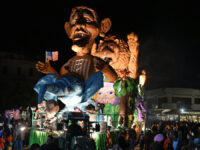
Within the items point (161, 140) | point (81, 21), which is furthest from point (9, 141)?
point (81, 21)

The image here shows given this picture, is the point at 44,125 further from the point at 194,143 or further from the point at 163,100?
the point at 163,100

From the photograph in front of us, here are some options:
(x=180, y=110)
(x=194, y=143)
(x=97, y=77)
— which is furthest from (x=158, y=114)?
(x=194, y=143)

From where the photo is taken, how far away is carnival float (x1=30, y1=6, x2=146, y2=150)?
12945 millimetres

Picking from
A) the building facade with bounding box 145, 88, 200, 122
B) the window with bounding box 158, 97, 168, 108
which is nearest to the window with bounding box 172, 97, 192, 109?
the building facade with bounding box 145, 88, 200, 122

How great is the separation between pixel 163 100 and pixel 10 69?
2366 centimetres

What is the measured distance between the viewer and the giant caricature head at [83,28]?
569 inches

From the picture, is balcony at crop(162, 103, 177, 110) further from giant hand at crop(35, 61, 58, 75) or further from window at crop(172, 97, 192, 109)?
giant hand at crop(35, 61, 58, 75)

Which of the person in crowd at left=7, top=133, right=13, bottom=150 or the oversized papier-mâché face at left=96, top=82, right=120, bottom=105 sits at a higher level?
the oversized papier-mâché face at left=96, top=82, right=120, bottom=105

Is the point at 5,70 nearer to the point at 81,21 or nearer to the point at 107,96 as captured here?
the point at 107,96

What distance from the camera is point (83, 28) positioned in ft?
47.4

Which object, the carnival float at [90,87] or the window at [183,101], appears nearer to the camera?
the carnival float at [90,87]

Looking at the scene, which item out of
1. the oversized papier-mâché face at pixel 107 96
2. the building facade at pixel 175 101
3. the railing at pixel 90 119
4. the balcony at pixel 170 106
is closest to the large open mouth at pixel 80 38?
the oversized papier-mâché face at pixel 107 96

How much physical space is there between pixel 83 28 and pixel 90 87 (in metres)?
3.13

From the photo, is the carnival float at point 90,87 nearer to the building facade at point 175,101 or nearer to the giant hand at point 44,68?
the giant hand at point 44,68
